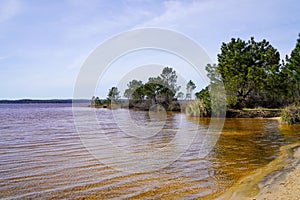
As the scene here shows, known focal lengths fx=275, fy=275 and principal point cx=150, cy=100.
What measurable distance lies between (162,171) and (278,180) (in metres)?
2.92

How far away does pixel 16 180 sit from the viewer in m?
6.73

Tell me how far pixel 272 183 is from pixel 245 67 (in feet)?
75.0

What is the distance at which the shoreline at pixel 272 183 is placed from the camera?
16.8ft

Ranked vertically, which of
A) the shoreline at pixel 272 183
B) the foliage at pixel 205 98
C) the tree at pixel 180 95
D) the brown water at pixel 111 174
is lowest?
the brown water at pixel 111 174

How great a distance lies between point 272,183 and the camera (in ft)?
19.5

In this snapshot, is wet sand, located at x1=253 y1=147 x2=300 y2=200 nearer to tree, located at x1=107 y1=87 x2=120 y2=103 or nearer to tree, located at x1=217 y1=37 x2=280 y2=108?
tree, located at x1=217 y1=37 x2=280 y2=108

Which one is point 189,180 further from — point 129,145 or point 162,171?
point 129,145

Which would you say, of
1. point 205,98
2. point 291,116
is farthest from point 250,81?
point 291,116

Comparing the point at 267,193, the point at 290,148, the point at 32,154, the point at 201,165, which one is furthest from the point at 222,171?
the point at 32,154

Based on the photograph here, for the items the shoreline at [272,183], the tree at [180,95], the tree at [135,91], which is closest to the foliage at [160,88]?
the tree at [135,91]

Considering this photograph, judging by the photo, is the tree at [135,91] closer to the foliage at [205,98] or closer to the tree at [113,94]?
the tree at [113,94]

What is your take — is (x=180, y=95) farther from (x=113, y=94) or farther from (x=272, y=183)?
(x=272, y=183)

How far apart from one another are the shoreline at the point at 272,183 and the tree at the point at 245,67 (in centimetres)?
1921

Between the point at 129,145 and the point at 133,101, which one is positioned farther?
the point at 133,101
